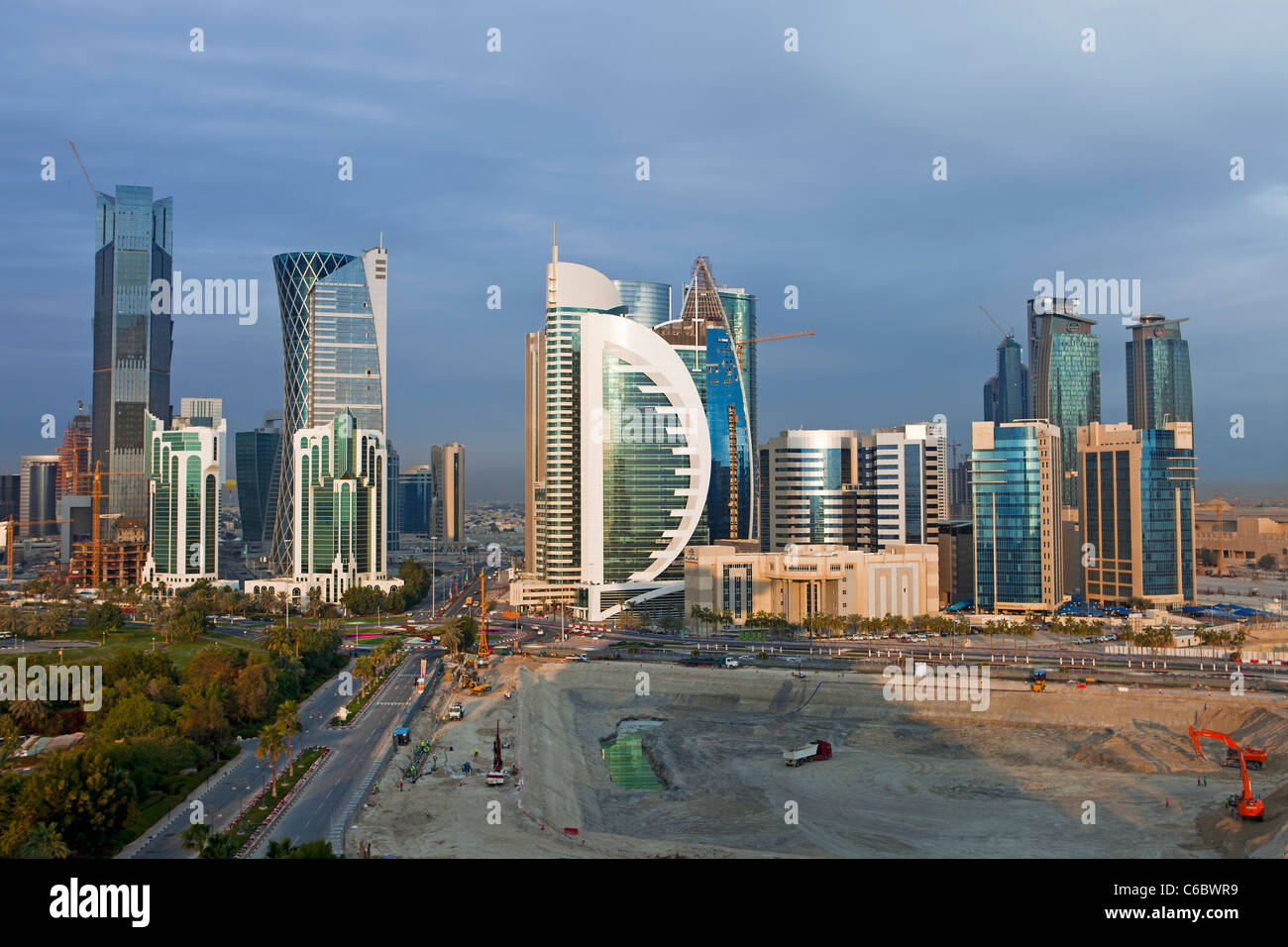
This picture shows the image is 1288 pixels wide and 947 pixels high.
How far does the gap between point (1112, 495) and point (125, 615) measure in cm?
10647

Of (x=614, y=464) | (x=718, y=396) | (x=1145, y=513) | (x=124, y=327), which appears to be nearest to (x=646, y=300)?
(x=718, y=396)

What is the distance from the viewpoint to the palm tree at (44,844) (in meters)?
28.0

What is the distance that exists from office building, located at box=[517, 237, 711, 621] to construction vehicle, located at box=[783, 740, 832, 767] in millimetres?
51768

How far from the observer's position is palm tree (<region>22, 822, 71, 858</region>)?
28.0 m

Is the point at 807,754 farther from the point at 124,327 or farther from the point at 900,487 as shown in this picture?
the point at 124,327

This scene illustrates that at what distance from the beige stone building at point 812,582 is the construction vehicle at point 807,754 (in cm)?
3981

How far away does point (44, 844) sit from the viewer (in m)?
28.3

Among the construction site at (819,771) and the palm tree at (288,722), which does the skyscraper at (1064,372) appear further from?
the palm tree at (288,722)

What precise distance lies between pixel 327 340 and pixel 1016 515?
10434cm

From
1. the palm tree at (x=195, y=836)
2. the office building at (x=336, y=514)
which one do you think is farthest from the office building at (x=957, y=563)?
the palm tree at (x=195, y=836)

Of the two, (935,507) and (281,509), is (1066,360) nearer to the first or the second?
(935,507)

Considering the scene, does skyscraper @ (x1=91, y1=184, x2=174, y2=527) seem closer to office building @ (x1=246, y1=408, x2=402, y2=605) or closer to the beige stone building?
office building @ (x1=246, y1=408, x2=402, y2=605)

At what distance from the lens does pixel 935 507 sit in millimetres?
115438

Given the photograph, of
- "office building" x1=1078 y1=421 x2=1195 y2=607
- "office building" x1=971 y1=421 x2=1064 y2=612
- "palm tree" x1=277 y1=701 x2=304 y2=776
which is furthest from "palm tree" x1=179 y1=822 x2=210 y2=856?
"office building" x1=1078 y1=421 x2=1195 y2=607
